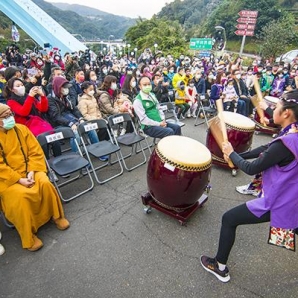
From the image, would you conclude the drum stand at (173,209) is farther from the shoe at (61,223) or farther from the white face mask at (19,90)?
the white face mask at (19,90)

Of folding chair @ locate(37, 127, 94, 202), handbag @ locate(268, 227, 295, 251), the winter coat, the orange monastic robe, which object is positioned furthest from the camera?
the winter coat

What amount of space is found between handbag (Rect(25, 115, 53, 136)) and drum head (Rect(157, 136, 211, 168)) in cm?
193

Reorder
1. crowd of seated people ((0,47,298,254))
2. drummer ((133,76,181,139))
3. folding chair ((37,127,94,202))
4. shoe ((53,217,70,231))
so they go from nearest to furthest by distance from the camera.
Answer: crowd of seated people ((0,47,298,254))
shoe ((53,217,70,231))
folding chair ((37,127,94,202))
drummer ((133,76,181,139))

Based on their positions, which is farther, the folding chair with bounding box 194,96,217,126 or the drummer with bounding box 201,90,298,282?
the folding chair with bounding box 194,96,217,126

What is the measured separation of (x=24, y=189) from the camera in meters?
2.42

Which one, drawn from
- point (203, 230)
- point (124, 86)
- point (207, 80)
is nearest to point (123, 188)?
point (203, 230)

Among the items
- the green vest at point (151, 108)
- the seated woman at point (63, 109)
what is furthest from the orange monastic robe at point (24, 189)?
the green vest at point (151, 108)

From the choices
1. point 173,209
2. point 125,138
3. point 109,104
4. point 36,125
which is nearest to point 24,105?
point 36,125

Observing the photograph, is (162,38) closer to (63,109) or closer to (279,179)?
(63,109)

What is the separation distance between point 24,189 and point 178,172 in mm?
1603

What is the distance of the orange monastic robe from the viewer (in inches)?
93.7

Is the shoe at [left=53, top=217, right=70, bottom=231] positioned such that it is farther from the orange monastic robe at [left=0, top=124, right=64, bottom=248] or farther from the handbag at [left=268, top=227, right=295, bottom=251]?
the handbag at [left=268, top=227, right=295, bottom=251]

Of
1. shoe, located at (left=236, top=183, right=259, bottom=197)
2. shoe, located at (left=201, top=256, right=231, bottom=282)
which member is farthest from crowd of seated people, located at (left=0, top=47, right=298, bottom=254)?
shoe, located at (left=201, top=256, right=231, bottom=282)

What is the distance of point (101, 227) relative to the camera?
9.21 feet
